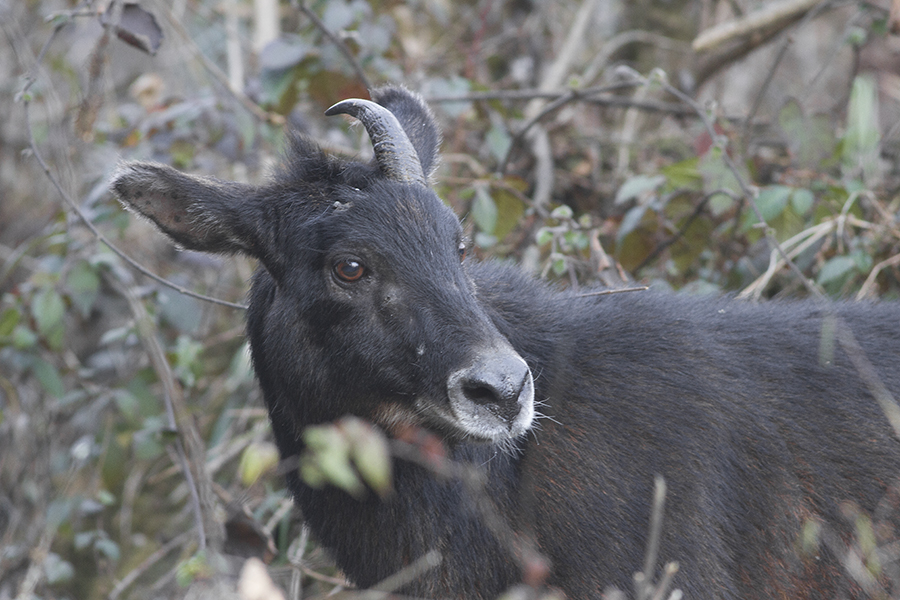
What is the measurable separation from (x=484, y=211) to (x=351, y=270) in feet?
7.60

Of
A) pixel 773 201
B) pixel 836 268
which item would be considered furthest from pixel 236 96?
pixel 836 268

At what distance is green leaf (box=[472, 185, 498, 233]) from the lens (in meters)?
5.95

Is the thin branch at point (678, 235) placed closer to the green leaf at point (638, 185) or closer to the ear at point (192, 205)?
the green leaf at point (638, 185)

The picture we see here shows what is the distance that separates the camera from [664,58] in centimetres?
1005

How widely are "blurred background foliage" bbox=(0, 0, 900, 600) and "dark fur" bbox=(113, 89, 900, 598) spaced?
1.94 feet

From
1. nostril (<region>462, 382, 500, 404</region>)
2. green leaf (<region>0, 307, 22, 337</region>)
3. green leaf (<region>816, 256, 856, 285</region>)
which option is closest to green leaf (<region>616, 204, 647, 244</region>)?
green leaf (<region>816, 256, 856, 285</region>)

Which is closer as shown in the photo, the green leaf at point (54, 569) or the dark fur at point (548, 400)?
the dark fur at point (548, 400)

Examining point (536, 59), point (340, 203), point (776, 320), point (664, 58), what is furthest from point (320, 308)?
point (664, 58)

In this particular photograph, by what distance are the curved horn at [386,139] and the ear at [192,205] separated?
0.61 m

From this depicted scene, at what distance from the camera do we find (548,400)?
3.96 m

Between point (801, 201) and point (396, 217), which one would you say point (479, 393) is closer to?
point (396, 217)

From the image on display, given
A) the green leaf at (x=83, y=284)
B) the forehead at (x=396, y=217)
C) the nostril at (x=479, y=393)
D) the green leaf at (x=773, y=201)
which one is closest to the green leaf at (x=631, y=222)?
→ the green leaf at (x=773, y=201)

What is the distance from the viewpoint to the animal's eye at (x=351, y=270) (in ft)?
12.5

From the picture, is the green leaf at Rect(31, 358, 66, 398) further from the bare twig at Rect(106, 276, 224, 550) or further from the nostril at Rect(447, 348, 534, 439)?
the nostril at Rect(447, 348, 534, 439)
